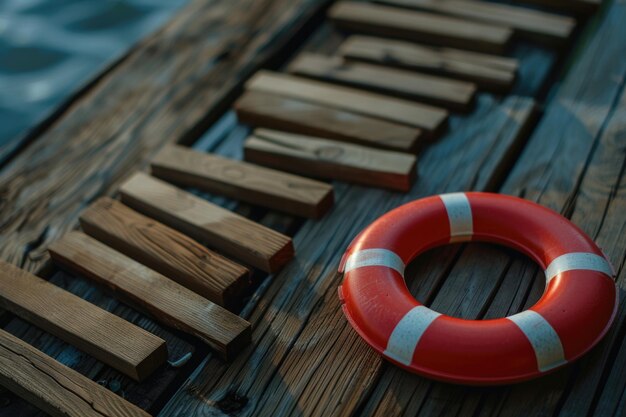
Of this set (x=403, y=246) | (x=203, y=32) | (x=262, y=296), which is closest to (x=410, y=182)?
(x=403, y=246)

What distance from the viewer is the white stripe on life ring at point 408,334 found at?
6.09 feet

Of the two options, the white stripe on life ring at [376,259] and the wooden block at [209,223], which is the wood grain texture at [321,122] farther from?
the white stripe on life ring at [376,259]

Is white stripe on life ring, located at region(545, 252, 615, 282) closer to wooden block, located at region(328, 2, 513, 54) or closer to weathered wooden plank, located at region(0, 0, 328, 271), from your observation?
wooden block, located at region(328, 2, 513, 54)

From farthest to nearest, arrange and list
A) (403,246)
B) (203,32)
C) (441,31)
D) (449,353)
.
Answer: (203,32), (441,31), (403,246), (449,353)

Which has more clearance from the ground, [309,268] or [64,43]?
[309,268]

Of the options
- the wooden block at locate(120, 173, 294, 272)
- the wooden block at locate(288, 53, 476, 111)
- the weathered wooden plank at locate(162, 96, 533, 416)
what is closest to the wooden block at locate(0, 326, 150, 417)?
the weathered wooden plank at locate(162, 96, 533, 416)

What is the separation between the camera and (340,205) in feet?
8.30

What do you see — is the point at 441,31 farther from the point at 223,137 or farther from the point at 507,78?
the point at 223,137

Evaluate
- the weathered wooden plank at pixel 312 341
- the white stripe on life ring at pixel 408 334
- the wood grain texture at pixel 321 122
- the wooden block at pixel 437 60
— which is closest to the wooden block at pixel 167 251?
the weathered wooden plank at pixel 312 341

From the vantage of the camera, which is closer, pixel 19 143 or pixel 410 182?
pixel 410 182

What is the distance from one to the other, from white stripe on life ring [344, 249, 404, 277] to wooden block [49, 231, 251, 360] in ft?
1.10

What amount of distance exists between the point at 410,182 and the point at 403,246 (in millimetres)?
445

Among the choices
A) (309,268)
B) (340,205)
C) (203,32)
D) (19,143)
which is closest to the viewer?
(309,268)

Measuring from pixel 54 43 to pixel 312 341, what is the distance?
11.7ft
